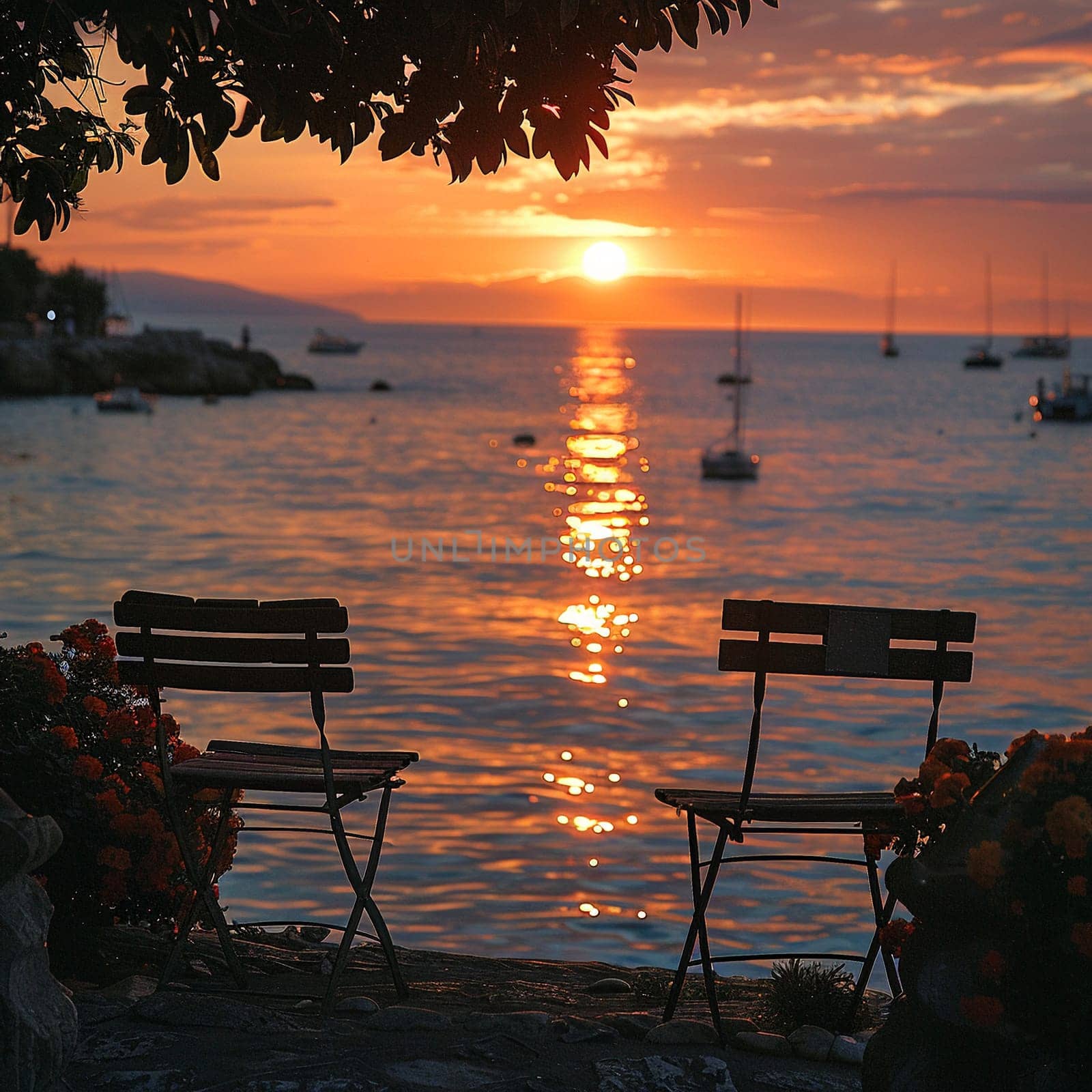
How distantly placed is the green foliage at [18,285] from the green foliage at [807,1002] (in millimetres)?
110805

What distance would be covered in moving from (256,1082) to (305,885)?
16.4ft

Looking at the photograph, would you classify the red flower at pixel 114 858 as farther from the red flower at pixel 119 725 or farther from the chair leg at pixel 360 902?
the chair leg at pixel 360 902

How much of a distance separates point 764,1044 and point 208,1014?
1.72 m

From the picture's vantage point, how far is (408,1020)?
14.6 feet

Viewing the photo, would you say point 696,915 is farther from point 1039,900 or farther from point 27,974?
point 27,974

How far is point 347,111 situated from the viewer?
178 inches

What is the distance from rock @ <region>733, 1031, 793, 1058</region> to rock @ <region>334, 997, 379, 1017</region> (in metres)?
1.19

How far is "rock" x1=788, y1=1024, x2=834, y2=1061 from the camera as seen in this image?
436 centimetres

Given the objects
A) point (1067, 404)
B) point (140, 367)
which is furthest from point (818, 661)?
point (140, 367)

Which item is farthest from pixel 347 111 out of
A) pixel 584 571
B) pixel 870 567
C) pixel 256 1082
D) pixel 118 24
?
pixel 870 567

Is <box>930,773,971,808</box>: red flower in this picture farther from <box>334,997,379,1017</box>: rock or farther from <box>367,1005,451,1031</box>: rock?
<box>334,997,379,1017</box>: rock

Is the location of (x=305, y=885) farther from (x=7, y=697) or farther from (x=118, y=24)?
(x=118, y=24)

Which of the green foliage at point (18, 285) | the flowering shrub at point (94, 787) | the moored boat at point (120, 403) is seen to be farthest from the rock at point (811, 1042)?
the green foliage at point (18, 285)

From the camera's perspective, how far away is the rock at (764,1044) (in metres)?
4.39
